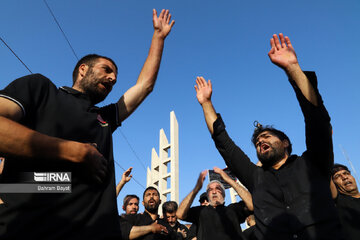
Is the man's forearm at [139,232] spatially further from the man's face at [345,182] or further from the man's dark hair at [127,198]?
the man's face at [345,182]

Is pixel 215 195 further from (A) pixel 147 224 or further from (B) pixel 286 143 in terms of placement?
(B) pixel 286 143

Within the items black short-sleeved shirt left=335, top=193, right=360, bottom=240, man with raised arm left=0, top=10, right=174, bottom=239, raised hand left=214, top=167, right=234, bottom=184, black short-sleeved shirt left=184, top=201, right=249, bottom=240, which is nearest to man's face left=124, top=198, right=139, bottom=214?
black short-sleeved shirt left=184, top=201, right=249, bottom=240

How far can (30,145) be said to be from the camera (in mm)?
908

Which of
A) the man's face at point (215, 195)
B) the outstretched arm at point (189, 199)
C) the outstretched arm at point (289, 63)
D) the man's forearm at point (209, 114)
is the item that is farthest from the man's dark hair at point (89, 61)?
the man's face at point (215, 195)

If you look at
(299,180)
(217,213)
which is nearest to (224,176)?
(217,213)

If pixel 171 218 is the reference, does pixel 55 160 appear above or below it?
above

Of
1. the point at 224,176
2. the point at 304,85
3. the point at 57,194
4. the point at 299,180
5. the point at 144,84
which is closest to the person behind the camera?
the point at 57,194

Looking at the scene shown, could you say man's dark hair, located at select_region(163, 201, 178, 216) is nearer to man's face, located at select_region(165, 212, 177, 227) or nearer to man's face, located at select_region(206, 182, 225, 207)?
man's face, located at select_region(165, 212, 177, 227)

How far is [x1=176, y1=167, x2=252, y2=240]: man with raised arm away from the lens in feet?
12.1

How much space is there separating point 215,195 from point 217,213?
0.33m

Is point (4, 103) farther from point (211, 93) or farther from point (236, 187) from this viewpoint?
point (236, 187)

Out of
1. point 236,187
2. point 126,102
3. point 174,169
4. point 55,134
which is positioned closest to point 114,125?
point 126,102

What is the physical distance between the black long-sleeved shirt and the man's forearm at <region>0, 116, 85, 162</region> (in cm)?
173

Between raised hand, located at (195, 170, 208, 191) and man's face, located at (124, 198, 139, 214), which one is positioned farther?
man's face, located at (124, 198, 139, 214)
